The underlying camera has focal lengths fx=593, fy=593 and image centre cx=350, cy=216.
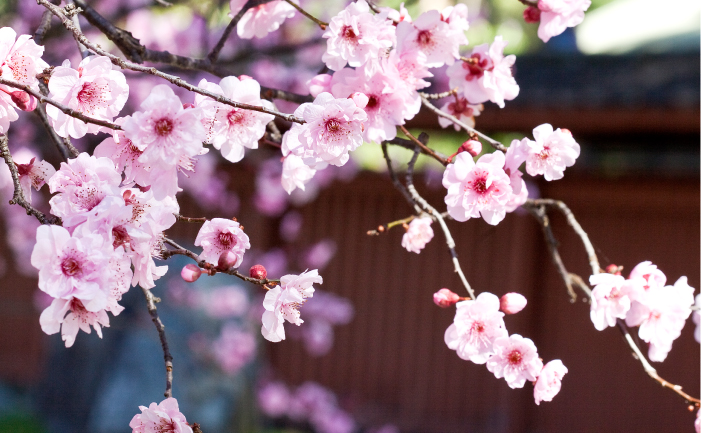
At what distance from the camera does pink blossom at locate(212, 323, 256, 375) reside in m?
4.08

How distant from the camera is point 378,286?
197 inches

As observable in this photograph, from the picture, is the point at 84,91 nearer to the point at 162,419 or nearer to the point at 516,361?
the point at 162,419

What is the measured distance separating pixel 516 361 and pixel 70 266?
0.89 m

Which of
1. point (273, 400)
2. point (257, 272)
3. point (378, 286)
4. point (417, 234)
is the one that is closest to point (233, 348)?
point (273, 400)

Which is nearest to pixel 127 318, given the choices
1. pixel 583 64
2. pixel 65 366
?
pixel 65 366

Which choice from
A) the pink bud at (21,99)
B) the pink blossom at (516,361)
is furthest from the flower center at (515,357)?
the pink bud at (21,99)

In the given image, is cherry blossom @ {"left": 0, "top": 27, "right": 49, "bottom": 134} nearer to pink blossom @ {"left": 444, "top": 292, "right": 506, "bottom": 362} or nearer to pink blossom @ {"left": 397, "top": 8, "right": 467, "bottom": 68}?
pink blossom @ {"left": 397, "top": 8, "right": 467, "bottom": 68}

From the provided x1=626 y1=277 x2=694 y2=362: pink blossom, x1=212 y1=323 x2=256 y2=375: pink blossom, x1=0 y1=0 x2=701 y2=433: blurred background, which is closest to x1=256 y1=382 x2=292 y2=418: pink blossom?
x1=0 y1=0 x2=701 y2=433: blurred background

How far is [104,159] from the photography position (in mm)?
967

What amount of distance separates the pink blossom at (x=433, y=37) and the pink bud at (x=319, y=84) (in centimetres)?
17

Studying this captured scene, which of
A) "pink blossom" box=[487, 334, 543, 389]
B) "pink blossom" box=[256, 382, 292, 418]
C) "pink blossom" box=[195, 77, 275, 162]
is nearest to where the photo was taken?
"pink blossom" box=[195, 77, 275, 162]

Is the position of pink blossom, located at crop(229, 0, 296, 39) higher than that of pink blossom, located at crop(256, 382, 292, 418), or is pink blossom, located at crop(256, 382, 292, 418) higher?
pink blossom, located at crop(229, 0, 296, 39)

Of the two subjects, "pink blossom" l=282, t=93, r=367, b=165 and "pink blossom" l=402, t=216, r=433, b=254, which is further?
"pink blossom" l=402, t=216, r=433, b=254

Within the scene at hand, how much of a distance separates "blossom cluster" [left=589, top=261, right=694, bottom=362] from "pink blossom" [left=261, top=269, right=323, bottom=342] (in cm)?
63
